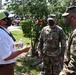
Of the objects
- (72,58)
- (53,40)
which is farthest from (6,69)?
(53,40)

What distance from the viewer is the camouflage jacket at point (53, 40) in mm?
6078

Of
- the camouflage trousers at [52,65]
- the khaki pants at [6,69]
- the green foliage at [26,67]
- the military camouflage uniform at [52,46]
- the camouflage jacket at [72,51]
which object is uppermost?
the camouflage jacket at [72,51]

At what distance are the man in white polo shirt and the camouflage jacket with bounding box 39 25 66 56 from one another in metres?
2.17

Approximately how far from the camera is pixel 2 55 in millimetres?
3662

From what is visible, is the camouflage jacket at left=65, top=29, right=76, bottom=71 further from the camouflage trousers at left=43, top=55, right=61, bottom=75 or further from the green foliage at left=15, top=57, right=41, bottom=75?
the green foliage at left=15, top=57, right=41, bottom=75

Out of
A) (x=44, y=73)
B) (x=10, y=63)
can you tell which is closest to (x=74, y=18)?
(x=10, y=63)

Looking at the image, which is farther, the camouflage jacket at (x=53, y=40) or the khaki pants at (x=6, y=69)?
the camouflage jacket at (x=53, y=40)

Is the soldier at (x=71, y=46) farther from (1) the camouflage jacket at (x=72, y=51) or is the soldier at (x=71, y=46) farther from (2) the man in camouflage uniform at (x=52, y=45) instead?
(2) the man in camouflage uniform at (x=52, y=45)

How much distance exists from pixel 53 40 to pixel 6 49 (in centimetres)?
259

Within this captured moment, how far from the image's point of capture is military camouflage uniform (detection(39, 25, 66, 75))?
20.0ft

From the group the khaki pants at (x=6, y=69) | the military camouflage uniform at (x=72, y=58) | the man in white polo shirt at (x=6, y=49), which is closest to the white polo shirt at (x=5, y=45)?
the man in white polo shirt at (x=6, y=49)

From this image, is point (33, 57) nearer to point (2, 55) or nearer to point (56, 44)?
point (56, 44)

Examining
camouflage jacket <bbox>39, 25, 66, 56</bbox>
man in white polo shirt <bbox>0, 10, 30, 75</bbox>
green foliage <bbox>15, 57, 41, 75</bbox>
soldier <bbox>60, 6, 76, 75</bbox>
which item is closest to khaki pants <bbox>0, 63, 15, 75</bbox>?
man in white polo shirt <bbox>0, 10, 30, 75</bbox>

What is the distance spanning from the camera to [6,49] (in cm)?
363
